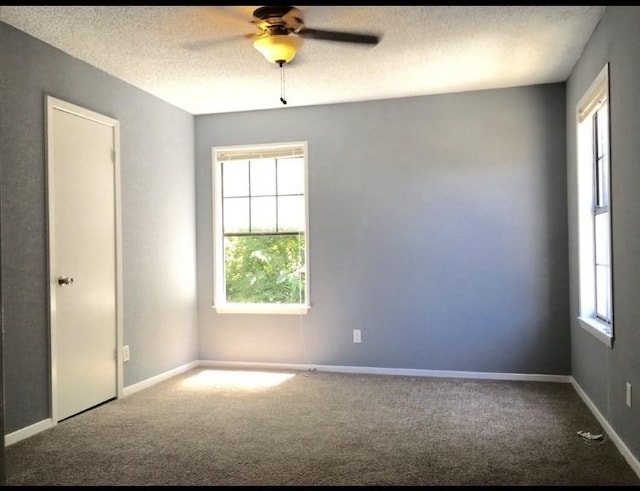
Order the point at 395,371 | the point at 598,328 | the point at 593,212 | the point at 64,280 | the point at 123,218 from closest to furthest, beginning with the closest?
the point at 598,328 < the point at 64,280 < the point at 593,212 < the point at 123,218 < the point at 395,371

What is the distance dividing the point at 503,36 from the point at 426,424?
2.51 metres

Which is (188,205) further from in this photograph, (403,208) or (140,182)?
(403,208)

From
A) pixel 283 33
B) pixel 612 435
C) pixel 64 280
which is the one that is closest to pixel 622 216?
pixel 612 435

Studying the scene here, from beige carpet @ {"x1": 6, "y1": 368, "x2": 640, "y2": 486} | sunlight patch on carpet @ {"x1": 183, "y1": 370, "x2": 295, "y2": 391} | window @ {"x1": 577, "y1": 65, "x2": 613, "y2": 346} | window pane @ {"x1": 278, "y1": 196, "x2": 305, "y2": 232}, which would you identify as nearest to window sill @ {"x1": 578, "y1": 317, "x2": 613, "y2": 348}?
window @ {"x1": 577, "y1": 65, "x2": 613, "y2": 346}

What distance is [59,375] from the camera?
11.9 ft

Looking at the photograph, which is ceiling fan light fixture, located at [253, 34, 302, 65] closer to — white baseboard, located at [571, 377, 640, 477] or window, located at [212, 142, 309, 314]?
window, located at [212, 142, 309, 314]

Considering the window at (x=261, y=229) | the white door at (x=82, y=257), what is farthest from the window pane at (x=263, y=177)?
the white door at (x=82, y=257)

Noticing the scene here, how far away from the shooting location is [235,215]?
5426mm

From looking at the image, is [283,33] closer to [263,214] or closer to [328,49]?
[328,49]

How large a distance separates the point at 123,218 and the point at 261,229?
1.41m

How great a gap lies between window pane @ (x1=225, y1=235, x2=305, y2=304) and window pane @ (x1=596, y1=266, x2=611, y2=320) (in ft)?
8.26

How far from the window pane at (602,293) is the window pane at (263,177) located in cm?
290

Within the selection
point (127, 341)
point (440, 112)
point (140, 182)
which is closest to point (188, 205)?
point (140, 182)

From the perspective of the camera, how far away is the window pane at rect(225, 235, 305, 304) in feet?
17.3
